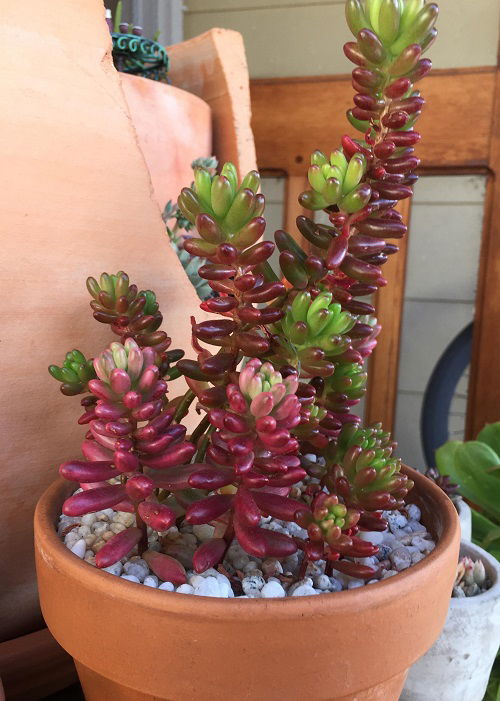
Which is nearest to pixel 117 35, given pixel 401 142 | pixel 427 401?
pixel 401 142

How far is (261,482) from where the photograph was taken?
0.33 metres

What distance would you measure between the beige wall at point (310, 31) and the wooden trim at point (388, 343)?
0.30 m

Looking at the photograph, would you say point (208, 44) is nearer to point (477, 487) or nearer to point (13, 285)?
point (13, 285)

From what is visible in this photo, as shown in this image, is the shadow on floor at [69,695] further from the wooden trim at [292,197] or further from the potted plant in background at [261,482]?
the wooden trim at [292,197]

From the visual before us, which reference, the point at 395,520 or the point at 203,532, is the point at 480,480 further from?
the point at 203,532

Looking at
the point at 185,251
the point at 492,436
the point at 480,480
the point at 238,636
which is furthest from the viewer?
the point at 492,436

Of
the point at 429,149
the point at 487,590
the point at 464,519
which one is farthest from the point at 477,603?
the point at 429,149

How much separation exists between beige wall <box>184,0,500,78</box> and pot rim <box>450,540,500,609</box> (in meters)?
0.98

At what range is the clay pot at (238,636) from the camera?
0.30 metres

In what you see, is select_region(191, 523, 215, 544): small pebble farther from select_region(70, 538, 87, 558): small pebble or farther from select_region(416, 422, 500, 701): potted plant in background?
select_region(416, 422, 500, 701): potted plant in background

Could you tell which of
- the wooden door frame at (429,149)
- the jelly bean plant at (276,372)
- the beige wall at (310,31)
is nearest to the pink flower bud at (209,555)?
the jelly bean plant at (276,372)

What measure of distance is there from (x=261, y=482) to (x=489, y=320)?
0.98m

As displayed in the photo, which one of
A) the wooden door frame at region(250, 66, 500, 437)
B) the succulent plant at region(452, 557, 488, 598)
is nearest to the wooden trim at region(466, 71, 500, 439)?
the wooden door frame at region(250, 66, 500, 437)

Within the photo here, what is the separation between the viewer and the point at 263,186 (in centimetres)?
134
